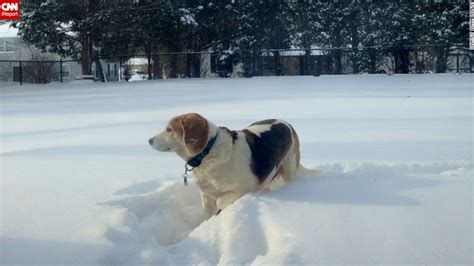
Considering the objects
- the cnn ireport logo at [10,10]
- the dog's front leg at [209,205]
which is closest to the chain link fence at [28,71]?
the cnn ireport logo at [10,10]

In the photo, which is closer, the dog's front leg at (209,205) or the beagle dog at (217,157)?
the beagle dog at (217,157)

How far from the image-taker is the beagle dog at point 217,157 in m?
3.70

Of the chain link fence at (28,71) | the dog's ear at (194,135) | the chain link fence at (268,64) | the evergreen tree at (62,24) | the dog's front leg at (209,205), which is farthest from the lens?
the chain link fence at (28,71)

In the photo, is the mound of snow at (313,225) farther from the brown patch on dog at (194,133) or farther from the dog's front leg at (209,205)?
the brown patch on dog at (194,133)

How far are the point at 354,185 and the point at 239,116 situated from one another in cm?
516

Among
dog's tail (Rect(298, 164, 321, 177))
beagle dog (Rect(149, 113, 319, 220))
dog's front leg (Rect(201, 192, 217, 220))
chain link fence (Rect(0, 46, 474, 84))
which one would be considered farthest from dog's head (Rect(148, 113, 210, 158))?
chain link fence (Rect(0, 46, 474, 84))

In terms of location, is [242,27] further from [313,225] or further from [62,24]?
[313,225]

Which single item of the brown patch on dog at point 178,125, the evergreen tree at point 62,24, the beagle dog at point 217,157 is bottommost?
the beagle dog at point 217,157

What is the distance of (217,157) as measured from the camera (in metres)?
3.73

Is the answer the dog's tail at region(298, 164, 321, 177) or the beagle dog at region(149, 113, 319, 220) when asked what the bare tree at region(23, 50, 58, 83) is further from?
the beagle dog at region(149, 113, 319, 220)

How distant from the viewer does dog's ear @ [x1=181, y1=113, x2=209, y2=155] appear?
3.67m

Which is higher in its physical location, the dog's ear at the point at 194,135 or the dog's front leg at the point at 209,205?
the dog's ear at the point at 194,135

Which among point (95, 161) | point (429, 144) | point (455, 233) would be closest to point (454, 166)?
point (429, 144)

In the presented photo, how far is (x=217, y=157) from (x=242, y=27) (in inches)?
1070
